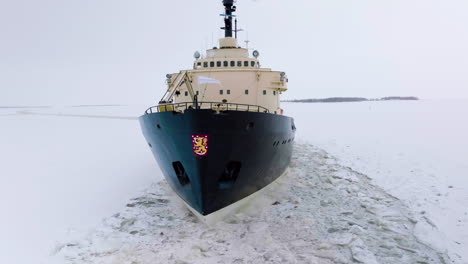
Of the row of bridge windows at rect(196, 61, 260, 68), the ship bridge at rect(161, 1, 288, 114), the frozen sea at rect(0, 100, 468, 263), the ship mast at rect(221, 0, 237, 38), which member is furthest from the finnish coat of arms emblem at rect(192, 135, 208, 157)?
the ship mast at rect(221, 0, 237, 38)

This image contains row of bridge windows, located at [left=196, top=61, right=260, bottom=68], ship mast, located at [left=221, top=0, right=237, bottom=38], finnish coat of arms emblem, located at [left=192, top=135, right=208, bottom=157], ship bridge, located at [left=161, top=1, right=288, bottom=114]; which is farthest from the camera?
ship mast, located at [left=221, top=0, right=237, bottom=38]

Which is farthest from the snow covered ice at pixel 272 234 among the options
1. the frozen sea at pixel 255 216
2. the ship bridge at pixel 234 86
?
the ship bridge at pixel 234 86

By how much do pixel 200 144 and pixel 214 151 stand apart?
44cm

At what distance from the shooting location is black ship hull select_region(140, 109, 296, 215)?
25.1 feet

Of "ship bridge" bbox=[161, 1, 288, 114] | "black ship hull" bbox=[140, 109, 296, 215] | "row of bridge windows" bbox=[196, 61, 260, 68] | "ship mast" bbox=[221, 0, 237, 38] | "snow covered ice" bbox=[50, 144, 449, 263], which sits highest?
"ship mast" bbox=[221, 0, 237, 38]

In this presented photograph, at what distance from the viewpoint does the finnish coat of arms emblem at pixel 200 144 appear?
24.9ft

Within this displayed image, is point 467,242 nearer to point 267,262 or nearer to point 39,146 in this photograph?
point 267,262

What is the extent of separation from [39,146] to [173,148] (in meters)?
16.7

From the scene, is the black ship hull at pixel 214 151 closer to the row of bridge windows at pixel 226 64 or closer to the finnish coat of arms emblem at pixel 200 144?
the finnish coat of arms emblem at pixel 200 144

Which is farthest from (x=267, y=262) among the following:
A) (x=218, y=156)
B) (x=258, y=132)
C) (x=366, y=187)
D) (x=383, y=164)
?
(x=383, y=164)

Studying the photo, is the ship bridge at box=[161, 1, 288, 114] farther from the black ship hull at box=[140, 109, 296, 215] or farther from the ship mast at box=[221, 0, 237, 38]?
the ship mast at box=[221, 0, 237, 38]

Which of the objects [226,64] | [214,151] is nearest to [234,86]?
[226,64]

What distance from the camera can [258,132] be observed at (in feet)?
28.3

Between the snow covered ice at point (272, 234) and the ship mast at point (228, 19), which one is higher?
the ship mast at point (228, 19)
